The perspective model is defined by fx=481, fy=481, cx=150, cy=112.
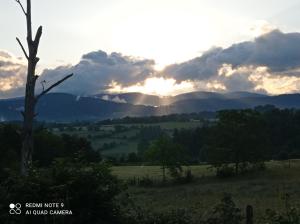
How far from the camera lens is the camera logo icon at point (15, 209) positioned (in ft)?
39.7

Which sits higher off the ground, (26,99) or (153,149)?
(26,99)

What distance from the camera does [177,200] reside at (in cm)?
5909

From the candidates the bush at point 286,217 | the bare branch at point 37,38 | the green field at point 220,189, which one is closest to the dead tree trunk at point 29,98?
the bare branch at point 37,38

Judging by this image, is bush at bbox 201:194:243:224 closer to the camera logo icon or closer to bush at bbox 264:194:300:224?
bush at bbox 264:194:300:224

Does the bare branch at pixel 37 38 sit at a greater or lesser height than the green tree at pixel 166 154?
greater

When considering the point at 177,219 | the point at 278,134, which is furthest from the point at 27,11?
the point at 278,134

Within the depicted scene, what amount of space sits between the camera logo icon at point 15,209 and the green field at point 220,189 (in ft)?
119

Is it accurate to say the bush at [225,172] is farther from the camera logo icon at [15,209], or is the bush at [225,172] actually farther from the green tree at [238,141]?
the camera logo icon at [15,209]

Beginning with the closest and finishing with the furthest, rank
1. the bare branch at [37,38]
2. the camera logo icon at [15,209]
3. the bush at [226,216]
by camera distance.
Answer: the camera logo icon at [15,209]
the bush at [226,216]
the bare branch at [37,38]

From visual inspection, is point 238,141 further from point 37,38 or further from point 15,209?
point 15,209

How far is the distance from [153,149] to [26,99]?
259ft

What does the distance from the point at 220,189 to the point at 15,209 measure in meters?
58.8

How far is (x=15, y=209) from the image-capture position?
1216cm

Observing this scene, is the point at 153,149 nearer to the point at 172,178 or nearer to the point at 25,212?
the point at 172,178
